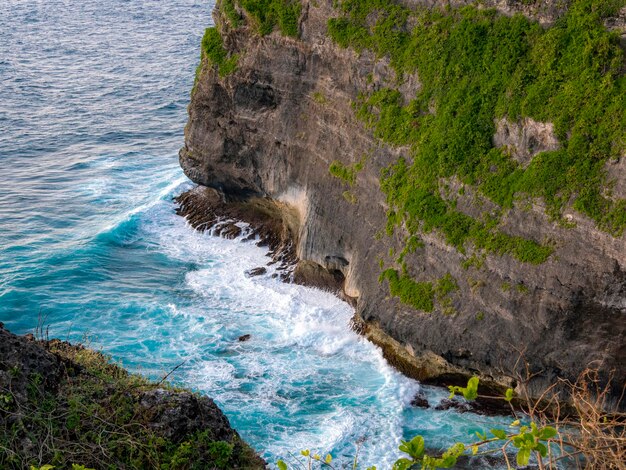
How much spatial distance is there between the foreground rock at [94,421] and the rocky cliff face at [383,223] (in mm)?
6580

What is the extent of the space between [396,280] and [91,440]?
1246 centimetres

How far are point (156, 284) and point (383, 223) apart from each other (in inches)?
402

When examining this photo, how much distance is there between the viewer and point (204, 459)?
1412 cm

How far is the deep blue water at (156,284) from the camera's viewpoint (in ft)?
71.3

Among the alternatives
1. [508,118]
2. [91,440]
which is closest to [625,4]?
[508,118]

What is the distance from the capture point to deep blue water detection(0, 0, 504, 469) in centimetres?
2173

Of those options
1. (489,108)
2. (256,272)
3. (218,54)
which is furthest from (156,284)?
(489,108)

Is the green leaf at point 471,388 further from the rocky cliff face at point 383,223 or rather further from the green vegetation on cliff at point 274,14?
the green vegetation on cliff at point 274,14

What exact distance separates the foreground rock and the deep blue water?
589 cm

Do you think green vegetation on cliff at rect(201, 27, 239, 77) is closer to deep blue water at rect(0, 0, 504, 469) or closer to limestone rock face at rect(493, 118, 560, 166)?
deep blue water at rect(0, 0, 504, 469)

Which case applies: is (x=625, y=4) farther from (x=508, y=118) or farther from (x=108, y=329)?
(x=108, y=329)

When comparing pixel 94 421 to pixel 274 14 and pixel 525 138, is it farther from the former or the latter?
pixel 274 14

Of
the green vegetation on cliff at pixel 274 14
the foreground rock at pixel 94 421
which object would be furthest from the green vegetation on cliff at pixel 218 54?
the foreground rock at pixel 94 421

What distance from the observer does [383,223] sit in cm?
2478
